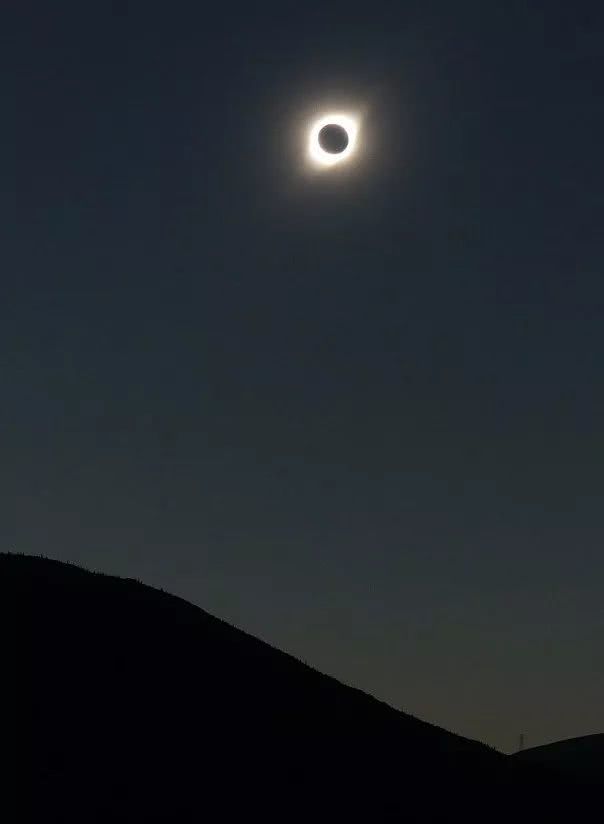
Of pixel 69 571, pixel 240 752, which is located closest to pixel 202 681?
pixel 240 752

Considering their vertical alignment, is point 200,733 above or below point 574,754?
below

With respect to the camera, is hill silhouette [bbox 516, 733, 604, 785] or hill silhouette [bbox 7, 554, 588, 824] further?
hill silhouette [bbox 516, 733, 604, 785]

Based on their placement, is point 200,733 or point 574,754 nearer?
point 200,733

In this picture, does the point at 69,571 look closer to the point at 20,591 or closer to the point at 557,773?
the point at 20,591

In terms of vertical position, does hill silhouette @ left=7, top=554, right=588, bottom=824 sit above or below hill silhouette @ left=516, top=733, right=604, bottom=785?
below
